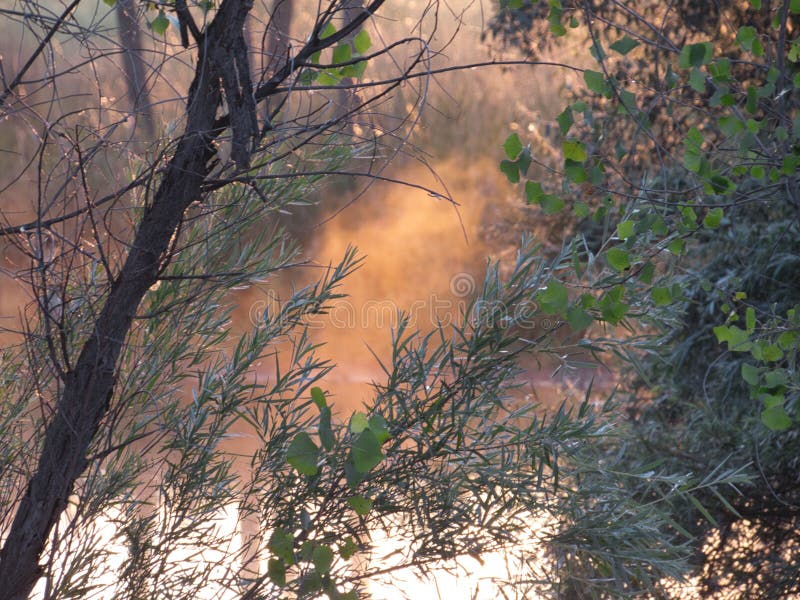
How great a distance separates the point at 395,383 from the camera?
977 millimetres

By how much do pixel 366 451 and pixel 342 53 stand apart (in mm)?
412

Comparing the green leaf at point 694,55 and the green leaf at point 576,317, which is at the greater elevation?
the green leaf at point 694,55

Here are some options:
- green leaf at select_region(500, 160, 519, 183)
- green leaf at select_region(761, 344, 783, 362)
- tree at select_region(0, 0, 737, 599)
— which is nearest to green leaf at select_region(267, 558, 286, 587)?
tree at select_region(0, 0, 737, 599)

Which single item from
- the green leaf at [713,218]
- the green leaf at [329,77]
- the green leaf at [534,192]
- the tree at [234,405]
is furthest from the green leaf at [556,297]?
the green leaf at [329,77]

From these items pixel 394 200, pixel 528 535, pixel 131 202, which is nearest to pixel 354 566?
pixel 528 535

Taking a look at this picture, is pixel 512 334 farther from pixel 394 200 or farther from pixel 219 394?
pixel 394 200

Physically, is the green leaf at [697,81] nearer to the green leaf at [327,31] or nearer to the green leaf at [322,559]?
the green leaf at [327,31]

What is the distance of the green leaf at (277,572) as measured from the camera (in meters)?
0.71

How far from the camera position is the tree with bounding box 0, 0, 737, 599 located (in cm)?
75

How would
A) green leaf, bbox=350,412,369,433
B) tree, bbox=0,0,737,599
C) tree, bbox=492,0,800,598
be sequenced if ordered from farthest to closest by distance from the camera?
tree, bbox=492,0,800,598
tree, bbox=0,0,737,599
green leaf, bbox=350,412,369,433

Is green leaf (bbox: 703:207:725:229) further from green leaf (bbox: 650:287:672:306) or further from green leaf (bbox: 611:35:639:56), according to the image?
green leaf (bbox: 611:35:639:56)

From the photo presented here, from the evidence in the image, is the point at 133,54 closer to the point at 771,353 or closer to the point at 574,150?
the point at 574,150

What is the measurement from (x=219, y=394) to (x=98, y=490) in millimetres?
187

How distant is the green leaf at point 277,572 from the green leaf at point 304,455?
4.7 inches
